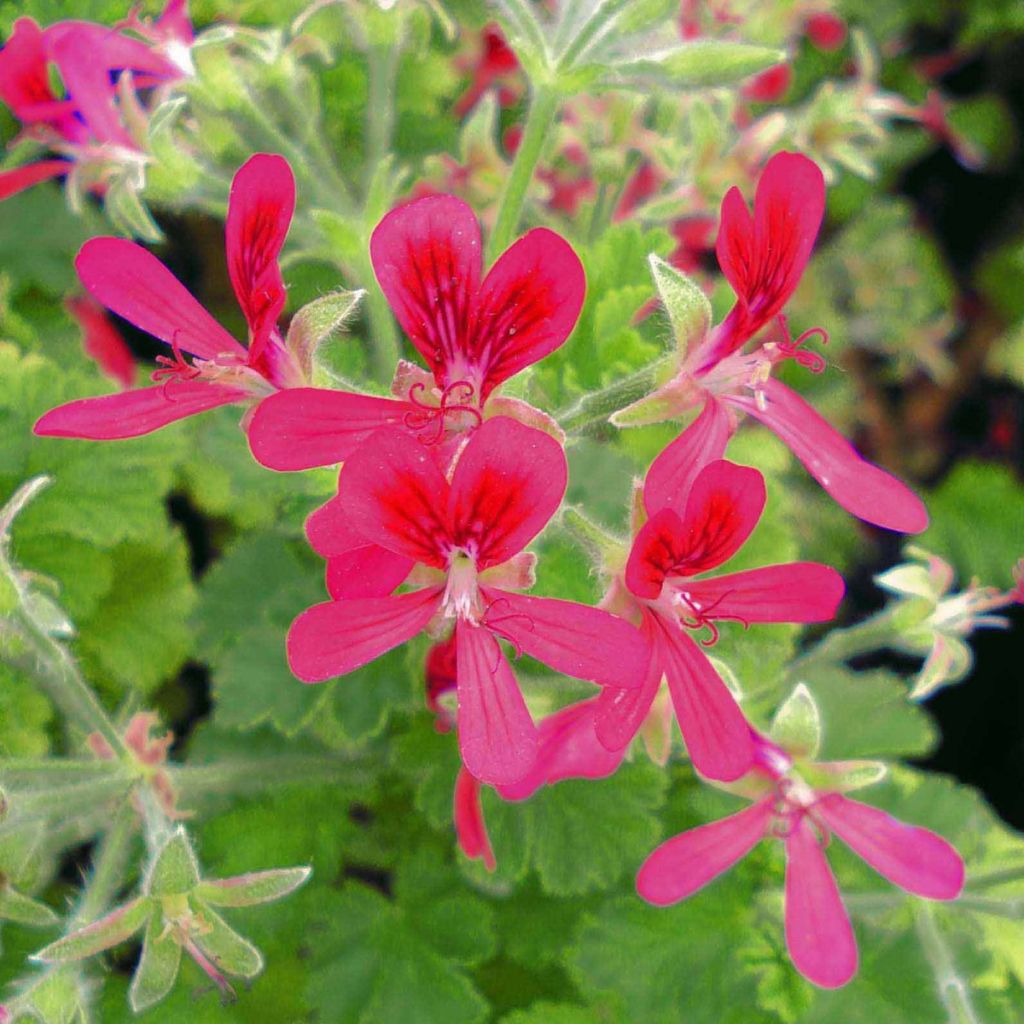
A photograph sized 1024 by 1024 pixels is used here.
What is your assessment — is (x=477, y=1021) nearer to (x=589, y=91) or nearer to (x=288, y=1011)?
(x=288, y=1011)

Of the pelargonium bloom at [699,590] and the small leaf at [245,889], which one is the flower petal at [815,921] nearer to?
the pelargonium bloom at [699,590]

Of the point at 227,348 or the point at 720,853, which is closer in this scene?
the point at 227,348

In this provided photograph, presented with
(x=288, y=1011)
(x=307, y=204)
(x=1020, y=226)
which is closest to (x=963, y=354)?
(x=1020, y=226)

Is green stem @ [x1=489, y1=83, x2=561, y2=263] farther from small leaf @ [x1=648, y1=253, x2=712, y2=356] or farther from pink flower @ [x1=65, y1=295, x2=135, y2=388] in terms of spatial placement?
pink flower @ [x1=65, y1=295, x2=135, y2=388]

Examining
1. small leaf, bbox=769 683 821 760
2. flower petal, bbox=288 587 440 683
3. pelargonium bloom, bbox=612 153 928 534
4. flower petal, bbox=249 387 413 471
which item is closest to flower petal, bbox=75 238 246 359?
flower petal, bbox=249 387 413 471

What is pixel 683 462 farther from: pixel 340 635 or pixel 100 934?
pixel 100 934

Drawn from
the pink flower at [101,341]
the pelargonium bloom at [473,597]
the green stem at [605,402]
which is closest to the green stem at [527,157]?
the green stem at [605,402]

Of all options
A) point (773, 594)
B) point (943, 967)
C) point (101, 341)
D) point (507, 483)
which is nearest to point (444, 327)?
Answer: point (507, 483)
